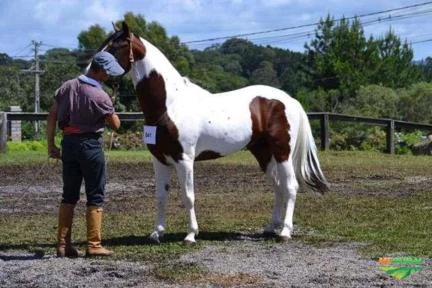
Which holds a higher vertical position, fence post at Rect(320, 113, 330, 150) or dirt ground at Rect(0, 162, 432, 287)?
fence post at Rect(320, 113, 330, 150)

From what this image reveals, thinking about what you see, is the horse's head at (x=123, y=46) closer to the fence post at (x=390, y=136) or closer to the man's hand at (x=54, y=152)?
the man's hand at (x=54, y=152)

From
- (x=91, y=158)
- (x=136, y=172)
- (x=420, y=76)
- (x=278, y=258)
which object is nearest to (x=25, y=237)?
(x=91, y=158)

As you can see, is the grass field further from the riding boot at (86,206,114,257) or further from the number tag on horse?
the number tag on horse

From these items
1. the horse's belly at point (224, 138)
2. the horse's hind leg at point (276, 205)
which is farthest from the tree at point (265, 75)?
the horse's belly at point (224, 138)

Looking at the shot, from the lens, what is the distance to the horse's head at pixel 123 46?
297 inches

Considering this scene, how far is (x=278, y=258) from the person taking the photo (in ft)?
22.9

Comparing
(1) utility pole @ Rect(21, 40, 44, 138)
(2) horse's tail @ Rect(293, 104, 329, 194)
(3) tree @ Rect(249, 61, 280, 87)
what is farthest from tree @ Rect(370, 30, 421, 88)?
(2) horse's tail @ Rect(293, 104, 329, 194)

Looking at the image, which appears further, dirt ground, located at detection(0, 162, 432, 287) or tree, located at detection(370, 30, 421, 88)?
tree, located at detection(370, 30, 421, 88)

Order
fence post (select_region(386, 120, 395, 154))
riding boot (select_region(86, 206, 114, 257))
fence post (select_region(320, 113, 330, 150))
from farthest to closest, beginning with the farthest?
fence post (select_region(386, 120, 395, 154)) → fence post (select_region(320, 113, 330, 150)) → riding boot (select_region(86, 206, 114, 257))

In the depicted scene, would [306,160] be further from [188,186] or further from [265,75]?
[265,75]

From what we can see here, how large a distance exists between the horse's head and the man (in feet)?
1.09

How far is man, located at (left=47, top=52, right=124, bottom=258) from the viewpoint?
6.95 m

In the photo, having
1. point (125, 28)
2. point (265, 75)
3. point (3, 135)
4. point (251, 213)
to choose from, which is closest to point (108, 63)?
point (125, 28)

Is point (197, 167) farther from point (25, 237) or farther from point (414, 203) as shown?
point (25, 237)
